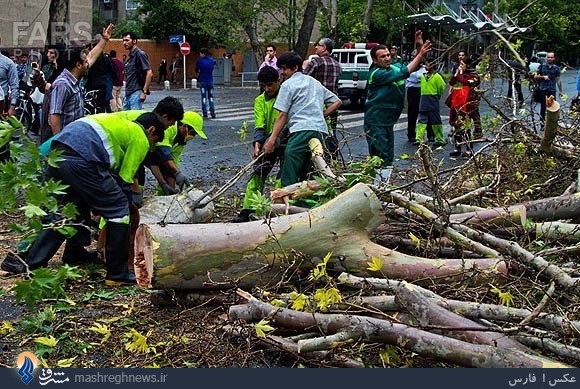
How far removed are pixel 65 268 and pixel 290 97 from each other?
3235mm

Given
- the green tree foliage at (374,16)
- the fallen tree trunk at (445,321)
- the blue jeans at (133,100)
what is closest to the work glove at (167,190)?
the fallen tree trunk at (445,321)

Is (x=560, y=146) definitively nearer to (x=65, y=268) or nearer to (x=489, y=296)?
(x=489, y=296)

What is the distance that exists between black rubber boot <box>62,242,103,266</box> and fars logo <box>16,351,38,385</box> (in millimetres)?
2008

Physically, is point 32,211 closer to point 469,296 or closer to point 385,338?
point 385,338

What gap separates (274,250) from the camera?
4707mm

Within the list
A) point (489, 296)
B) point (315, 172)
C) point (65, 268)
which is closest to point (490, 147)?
point (315, 172)

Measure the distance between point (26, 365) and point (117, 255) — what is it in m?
1.69

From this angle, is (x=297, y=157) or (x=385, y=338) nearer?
(x=385, y=338)

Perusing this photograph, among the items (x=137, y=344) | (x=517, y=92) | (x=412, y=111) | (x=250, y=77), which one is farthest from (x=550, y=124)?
(x=250, y=77)

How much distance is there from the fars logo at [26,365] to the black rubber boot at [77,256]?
2008 mm

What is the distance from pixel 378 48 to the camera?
8.19m

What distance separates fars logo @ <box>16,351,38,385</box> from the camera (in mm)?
3897

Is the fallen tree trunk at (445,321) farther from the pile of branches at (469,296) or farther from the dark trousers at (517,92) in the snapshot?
the dark trousers at (517,92)

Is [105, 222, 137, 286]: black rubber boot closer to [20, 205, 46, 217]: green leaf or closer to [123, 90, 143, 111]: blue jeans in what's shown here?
[20, 205, 46, 217]: green leaf
